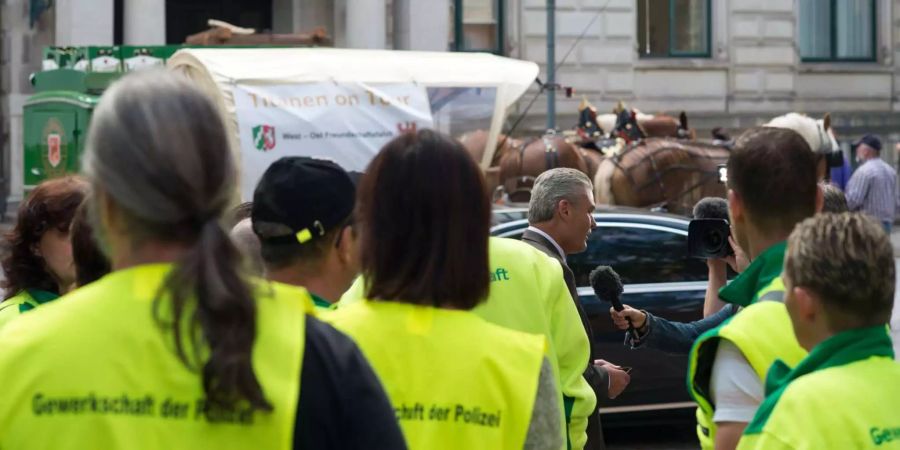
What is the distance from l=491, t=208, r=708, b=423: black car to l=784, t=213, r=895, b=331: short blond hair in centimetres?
639

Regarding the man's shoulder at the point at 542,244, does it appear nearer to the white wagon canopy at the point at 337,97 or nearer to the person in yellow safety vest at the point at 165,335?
the person in yellow safety vest at the point at 165,335

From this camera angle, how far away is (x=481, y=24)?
3120 centimetres

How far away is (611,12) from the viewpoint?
31281 mm

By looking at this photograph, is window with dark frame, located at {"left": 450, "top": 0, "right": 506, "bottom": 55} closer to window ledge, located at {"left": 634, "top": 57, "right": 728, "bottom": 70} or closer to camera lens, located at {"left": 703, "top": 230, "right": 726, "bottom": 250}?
window ledge, located at {"left": 634, "top": 57, "right": 728, "bottom": 70}

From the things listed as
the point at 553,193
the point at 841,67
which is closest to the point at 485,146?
the point at 553,193

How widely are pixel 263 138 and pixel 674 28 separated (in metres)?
18.0

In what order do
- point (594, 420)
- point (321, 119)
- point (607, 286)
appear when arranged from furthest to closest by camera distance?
point (321, 119), point (594, 420), point (607, 286)

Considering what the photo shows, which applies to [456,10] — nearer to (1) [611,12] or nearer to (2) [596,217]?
(1) [611,12]

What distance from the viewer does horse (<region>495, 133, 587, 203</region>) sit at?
64.4ft

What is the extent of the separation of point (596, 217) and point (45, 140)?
36.9ft

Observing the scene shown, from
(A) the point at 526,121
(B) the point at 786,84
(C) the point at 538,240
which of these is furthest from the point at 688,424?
(B) the point at 786,84

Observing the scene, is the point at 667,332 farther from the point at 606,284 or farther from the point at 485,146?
the point at 485,146

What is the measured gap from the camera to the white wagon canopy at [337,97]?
15750 millimetres

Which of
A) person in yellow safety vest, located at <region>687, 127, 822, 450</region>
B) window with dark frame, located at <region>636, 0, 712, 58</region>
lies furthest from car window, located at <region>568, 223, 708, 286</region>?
window with dark frame, located at <region>636, 0, 712, 58</region>
